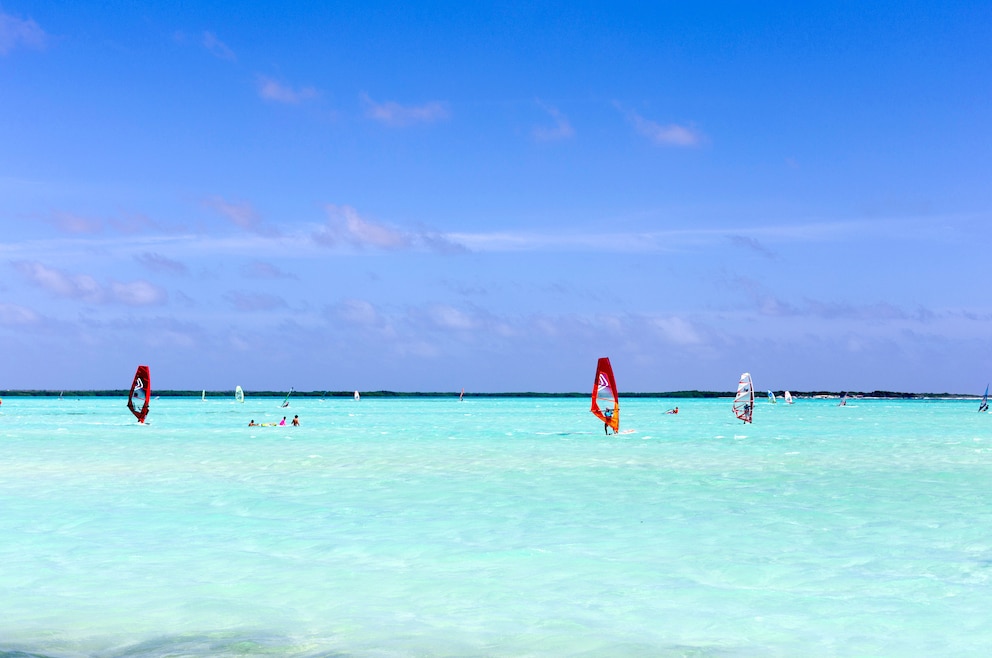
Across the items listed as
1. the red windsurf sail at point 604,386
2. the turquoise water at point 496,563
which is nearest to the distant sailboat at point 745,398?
the red windsurf sail at point 604,386

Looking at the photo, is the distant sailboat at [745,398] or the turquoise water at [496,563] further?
the distant sailboat at [745,398]

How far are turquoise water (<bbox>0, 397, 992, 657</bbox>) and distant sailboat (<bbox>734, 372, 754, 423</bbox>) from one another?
2836 cm

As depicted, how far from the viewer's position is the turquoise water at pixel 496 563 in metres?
9.39

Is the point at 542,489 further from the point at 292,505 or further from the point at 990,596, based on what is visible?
the point at 990,596

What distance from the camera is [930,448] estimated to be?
3972 cm

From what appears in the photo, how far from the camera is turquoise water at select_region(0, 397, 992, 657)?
939 centimetres

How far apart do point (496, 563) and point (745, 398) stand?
1959 inches

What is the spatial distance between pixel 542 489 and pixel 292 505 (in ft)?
19.2

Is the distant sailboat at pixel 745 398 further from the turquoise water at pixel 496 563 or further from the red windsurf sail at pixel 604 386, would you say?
the turquoise water at pixel 496 563

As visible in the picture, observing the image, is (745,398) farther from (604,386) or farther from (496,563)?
(496,563)

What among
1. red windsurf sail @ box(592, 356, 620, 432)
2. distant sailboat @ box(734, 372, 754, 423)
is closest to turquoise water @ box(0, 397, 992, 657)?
red windsurf sail @ box(592, 356, 620, 432)

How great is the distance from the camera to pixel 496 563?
43.1ft

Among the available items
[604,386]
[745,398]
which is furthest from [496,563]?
[745,398]

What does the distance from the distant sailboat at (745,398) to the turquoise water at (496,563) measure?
93.0ft
